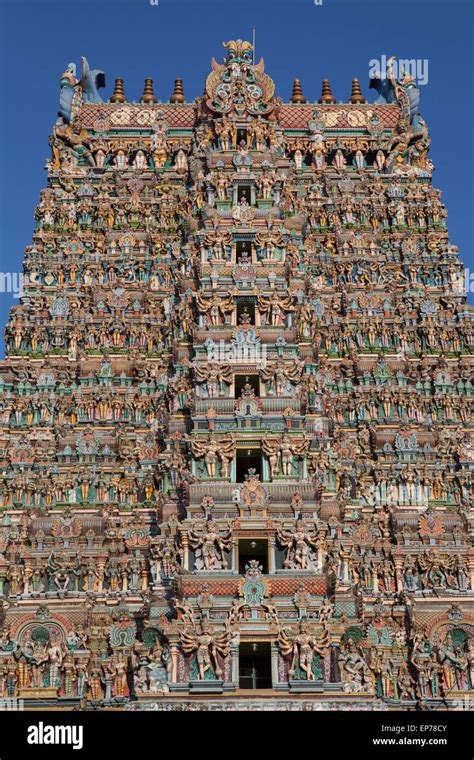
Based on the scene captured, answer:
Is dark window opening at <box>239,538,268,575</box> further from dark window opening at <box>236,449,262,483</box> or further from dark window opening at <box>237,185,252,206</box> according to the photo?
dark window opening at <box>237,185,252,206</box>

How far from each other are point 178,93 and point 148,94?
1527 millimetres

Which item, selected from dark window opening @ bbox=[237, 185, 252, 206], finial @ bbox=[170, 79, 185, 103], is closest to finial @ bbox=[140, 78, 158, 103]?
finial @ bbox=[170, 79, 185, 103]

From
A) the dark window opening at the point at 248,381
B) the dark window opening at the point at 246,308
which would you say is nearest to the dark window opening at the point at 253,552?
the dark window opening at the point at 248,381

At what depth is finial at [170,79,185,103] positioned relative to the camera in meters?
57.0

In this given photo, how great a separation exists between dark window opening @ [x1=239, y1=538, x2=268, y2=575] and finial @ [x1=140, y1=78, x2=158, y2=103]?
97.9 feet

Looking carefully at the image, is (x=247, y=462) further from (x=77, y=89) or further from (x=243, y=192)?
(x=77, y=89)

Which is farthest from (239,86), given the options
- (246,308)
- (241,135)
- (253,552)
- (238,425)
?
(253,552)

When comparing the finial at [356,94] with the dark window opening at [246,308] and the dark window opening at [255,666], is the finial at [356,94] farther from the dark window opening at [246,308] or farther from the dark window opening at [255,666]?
the dark window opening at [255,666]

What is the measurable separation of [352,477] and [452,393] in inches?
229

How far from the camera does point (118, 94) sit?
186 ft

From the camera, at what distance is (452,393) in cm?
4116

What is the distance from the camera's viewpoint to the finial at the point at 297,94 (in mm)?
56469

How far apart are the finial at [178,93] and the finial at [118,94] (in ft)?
8.04
